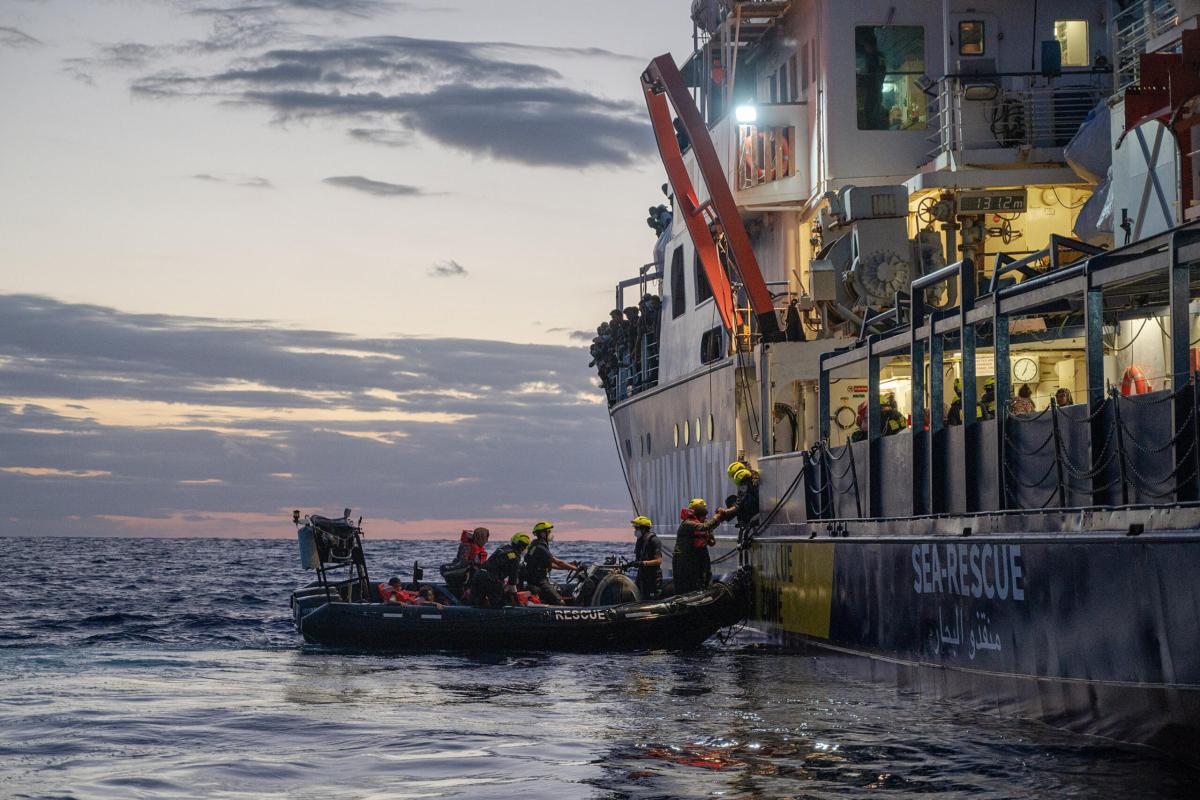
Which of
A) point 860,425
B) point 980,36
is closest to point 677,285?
point 980,36

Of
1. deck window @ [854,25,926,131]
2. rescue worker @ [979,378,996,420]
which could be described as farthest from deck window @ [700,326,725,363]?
rescue worker @ [979,378,996,420]

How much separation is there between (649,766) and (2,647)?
15849 mm

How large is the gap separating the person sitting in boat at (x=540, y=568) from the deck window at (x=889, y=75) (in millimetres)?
9274

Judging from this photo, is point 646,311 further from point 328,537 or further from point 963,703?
point 963,703

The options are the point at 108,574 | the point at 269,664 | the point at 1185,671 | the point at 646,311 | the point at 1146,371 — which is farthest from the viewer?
the point at 108,574

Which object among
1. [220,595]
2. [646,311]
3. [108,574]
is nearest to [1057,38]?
[646,311]

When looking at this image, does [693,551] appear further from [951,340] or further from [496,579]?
[951,340]

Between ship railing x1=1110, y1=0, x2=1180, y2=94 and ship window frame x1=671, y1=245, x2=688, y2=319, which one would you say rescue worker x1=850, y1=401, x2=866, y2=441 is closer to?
ship railing x1=1110, y1=0, x2=1180, y2=94

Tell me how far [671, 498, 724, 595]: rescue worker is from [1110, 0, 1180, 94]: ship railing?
26.7 feet

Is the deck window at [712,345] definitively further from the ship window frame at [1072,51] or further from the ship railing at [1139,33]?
the ship railing at [1139,33]

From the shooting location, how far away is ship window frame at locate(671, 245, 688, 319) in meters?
31.9

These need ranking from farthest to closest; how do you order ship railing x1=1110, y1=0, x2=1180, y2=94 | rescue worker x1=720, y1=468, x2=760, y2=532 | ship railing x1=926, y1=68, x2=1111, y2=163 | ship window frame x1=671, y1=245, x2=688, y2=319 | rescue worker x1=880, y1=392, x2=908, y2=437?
ship window frame x1=671, y1=245, x2=688, y2=319 → ship railing x1=926, y1=68, x2=1111, y2=163 → rescue worker x1=720, y1=468, x2=760, y2=532 → ship railing x1=1110, y1=0, x2=1180, y2=94 → rescue worker x1=880, y1=392, x2=908, y2=437

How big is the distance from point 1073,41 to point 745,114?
5817mm

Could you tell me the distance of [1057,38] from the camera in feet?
85.6
